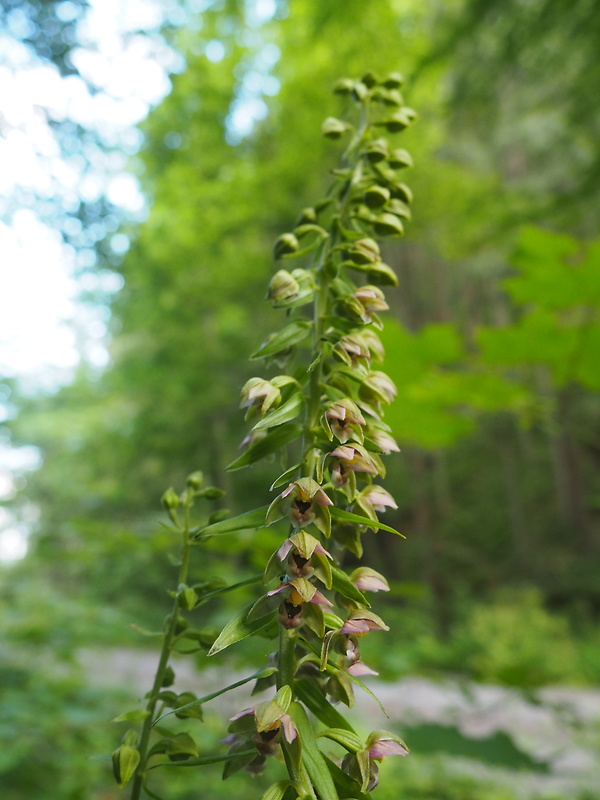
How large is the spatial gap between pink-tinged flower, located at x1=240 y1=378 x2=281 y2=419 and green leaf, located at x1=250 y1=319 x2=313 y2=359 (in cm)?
3

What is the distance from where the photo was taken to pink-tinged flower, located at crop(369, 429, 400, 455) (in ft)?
2.21

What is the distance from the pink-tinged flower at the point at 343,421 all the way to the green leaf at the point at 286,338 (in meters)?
0.10

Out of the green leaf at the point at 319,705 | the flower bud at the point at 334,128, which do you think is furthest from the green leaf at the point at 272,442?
the flower bud at the point at 334,128

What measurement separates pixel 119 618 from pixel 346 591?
4.21 metres

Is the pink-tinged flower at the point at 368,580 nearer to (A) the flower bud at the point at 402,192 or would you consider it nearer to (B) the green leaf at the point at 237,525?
(B) the green leaf at the point at 237,525

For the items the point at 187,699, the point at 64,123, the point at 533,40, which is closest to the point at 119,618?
the point at 64,123

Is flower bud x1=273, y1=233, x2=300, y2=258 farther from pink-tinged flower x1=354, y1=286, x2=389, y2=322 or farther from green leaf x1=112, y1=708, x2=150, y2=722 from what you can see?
green leaf x1=112, y1=708, x2=150, y2=722

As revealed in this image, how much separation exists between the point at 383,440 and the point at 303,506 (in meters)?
0.14

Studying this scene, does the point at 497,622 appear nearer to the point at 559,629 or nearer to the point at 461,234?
the point at 559,629

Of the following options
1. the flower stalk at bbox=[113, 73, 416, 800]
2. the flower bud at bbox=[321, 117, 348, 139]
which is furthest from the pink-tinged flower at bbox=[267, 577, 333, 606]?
the flower bud at bbox=[321, 117, 348, 139]

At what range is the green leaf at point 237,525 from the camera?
0.58 m

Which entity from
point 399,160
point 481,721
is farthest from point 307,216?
point 481,721

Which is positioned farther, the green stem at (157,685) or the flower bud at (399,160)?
the flower bud at (399,160)

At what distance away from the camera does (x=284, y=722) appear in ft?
1.71
